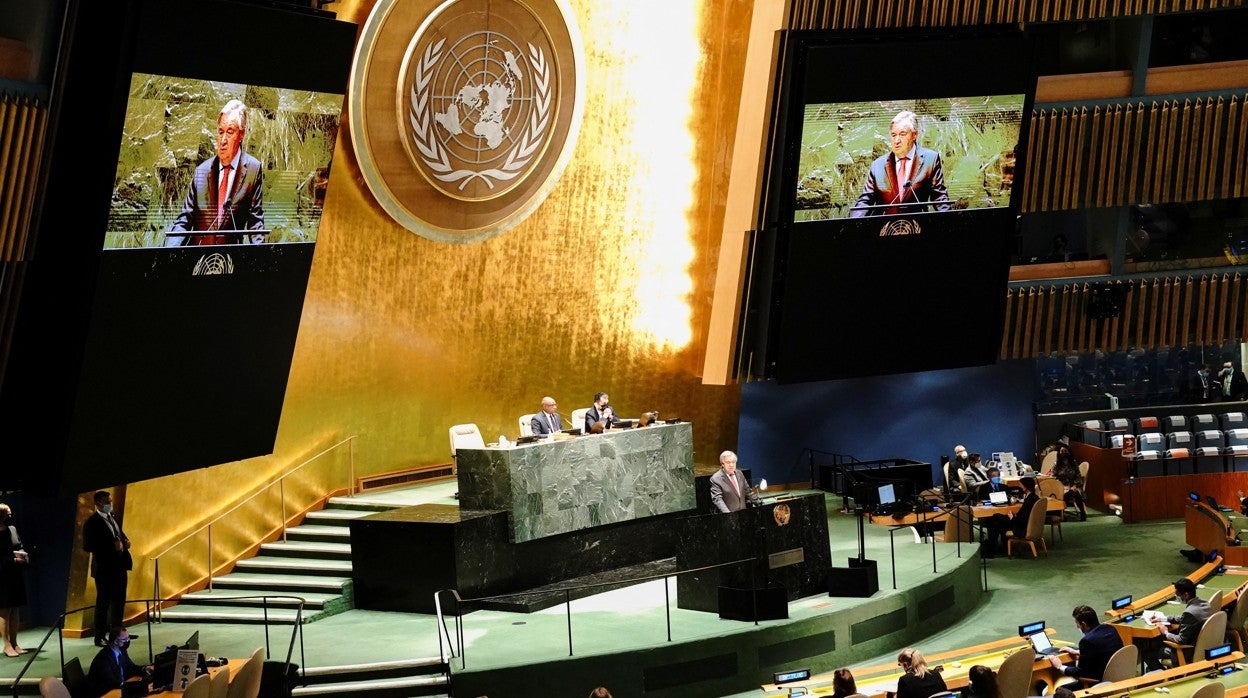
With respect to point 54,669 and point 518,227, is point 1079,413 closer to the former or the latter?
point 518,227

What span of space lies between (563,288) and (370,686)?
6.88 m

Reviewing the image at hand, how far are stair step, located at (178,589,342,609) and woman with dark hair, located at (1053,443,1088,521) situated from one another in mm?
9752

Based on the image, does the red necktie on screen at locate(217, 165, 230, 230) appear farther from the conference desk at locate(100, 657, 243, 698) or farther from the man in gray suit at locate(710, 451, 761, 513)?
the man in gray suit at locate(710, 451, 761, 513)

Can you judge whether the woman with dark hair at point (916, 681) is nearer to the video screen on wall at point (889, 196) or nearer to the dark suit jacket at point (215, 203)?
the dark suit jacket at point (215, 203)

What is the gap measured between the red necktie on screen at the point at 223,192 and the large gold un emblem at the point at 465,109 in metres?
3.32

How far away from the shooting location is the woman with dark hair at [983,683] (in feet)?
32.6

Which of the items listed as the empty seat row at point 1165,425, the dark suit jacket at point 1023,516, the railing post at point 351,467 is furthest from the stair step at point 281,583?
the empty seat row at point 1165,425

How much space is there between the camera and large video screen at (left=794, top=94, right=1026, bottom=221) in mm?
15852

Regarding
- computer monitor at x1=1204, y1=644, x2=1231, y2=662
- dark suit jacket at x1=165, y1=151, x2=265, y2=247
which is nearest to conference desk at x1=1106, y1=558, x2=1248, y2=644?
computer monitor at x1=1204, y1=644, x2=1231, y2=662

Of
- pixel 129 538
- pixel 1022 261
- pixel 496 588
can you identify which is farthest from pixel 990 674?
pixel 1022 261

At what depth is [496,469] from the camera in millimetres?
13688

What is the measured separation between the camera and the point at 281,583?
13.9m

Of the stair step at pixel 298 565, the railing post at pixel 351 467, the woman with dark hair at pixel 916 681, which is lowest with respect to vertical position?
the stair step at pixel 298 565

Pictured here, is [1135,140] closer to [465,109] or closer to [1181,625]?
[1181,625]
